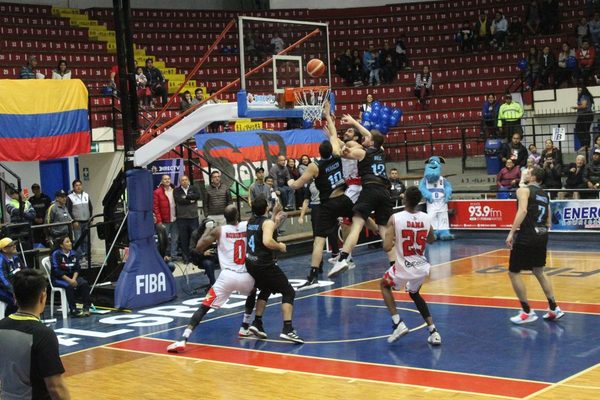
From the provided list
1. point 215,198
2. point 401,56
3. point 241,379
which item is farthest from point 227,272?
point 401,56

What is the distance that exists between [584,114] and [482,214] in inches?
187

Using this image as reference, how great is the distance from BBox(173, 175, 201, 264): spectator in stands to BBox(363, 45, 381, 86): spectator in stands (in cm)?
1299

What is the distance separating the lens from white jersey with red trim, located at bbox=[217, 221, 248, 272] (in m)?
11.7

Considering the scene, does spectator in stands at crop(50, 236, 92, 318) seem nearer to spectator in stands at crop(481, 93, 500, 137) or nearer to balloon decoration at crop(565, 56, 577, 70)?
spectator in stands at crop(481, 93, 500, 137)

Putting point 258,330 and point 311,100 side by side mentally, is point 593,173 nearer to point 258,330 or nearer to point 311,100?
point 311,100

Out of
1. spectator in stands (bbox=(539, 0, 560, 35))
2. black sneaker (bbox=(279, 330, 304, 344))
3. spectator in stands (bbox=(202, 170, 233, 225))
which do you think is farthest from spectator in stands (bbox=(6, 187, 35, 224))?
spectator in stands (bbox=(539, 0, 560, 35))

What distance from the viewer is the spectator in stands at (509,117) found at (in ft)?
82.7

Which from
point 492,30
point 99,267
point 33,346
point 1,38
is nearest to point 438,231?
point 99,267

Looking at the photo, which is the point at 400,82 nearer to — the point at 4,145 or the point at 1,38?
the point at 1,38

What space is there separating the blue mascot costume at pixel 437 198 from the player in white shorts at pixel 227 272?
998 cm

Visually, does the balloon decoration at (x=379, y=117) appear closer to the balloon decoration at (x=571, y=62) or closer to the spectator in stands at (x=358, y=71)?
the spectator in stands at (x=358, y=71)

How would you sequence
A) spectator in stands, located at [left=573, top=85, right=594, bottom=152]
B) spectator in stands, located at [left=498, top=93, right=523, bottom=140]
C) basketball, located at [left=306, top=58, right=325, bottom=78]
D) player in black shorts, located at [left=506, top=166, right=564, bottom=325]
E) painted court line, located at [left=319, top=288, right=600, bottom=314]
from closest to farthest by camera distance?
player in black shorts, located at [left=506, top=166, right=564, bottom=325] → painted court line, located at [left=319, top=288, right=600, bottom=314] → basketball, located at [left=306, top=58, right=325, bottom=78] → spectator in stands, located at [left=573, top=85, right=594, bottom=152] → spectator in stands, located at [left=498, top=93, right=523, bottom=140]

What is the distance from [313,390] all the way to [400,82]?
21.7 metres

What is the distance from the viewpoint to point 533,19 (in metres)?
29.7
